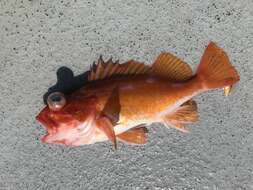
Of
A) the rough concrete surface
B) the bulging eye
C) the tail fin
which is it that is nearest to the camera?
the bulging eye

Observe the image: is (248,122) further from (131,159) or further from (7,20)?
(7,20)

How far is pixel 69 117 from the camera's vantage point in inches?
77.0

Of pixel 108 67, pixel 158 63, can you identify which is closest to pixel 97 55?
pixel 108 67

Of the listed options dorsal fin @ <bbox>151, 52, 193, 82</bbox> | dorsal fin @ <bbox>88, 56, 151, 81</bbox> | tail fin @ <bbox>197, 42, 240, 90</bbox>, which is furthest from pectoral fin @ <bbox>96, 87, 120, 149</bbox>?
tail fin @ <bbox>197, 42, 240, 90</bbox>

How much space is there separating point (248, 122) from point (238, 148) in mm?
138

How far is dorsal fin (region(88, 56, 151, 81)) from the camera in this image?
6.85 ft

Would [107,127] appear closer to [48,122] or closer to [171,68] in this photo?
[48,122]

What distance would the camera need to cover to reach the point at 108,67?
210 centimetres

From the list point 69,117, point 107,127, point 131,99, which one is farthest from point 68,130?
point 131,99

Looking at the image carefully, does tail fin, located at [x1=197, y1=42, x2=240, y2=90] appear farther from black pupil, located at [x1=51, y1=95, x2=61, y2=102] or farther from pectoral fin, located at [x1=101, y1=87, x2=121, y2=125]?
black pupil, located at [x1=51, y1=95, x2=61, y2=102]

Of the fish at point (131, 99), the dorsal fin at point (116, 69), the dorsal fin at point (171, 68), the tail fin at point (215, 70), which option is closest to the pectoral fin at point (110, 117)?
the fish at point (131, 99)

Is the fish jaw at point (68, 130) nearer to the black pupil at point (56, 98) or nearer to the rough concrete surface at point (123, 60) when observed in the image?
the black pupil at point (56, 98)

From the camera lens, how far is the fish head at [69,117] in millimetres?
1954

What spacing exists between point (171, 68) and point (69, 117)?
1.73ft
